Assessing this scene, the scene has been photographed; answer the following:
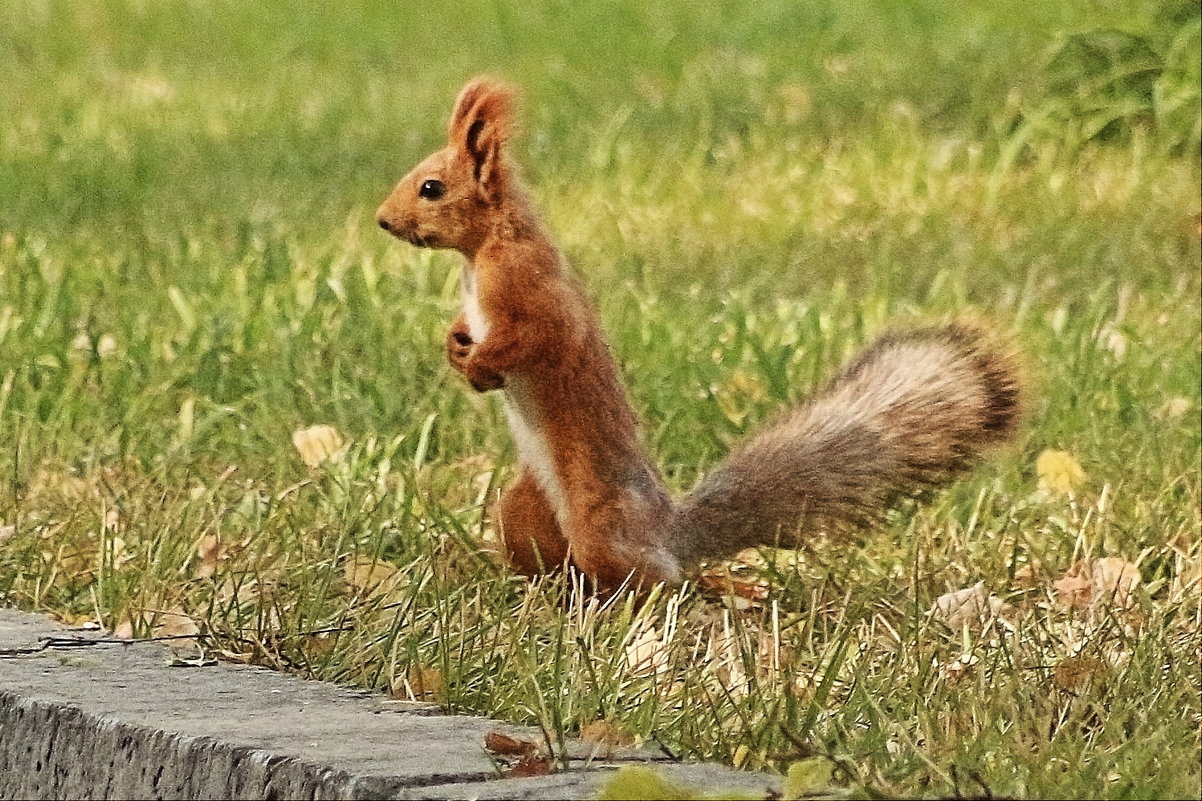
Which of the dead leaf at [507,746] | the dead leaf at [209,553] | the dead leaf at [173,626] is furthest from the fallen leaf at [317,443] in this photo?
the dead leaf at [507,746]

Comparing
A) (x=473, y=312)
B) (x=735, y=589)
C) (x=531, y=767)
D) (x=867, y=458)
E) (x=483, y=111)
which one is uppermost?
(x=483, y=111)

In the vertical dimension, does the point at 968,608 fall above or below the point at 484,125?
below

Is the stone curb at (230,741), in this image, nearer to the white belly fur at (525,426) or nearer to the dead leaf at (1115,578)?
the white belly fur at (525,426)

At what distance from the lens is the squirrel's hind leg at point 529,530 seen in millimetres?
3492

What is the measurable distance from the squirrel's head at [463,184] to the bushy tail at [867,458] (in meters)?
0.54

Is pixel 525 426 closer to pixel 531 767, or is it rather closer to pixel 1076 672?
pixel 1076 672

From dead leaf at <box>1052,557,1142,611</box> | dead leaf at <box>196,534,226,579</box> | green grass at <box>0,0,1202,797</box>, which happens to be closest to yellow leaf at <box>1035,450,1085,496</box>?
green grass at <box>0,0,1202,797</box>

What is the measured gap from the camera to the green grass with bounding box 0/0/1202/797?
2982 millimetres

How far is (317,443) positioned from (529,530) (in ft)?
3.11

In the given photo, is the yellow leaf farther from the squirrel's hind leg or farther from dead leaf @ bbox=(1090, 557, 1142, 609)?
the squirrel's hind leg

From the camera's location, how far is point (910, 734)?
2.78 metres

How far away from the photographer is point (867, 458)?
3.55m

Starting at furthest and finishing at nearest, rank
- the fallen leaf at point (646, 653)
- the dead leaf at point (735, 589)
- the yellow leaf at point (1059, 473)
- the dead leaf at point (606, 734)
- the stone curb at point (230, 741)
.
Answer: the yellow leaf at point (1059, 473)
the dead leaf at point (735, 589)
the fallen leaf at point (646, 653)
the dead leaf at point (606, 734)
the stone curb at point (230, 741)

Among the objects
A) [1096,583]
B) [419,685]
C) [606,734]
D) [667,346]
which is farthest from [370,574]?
[667,346]
